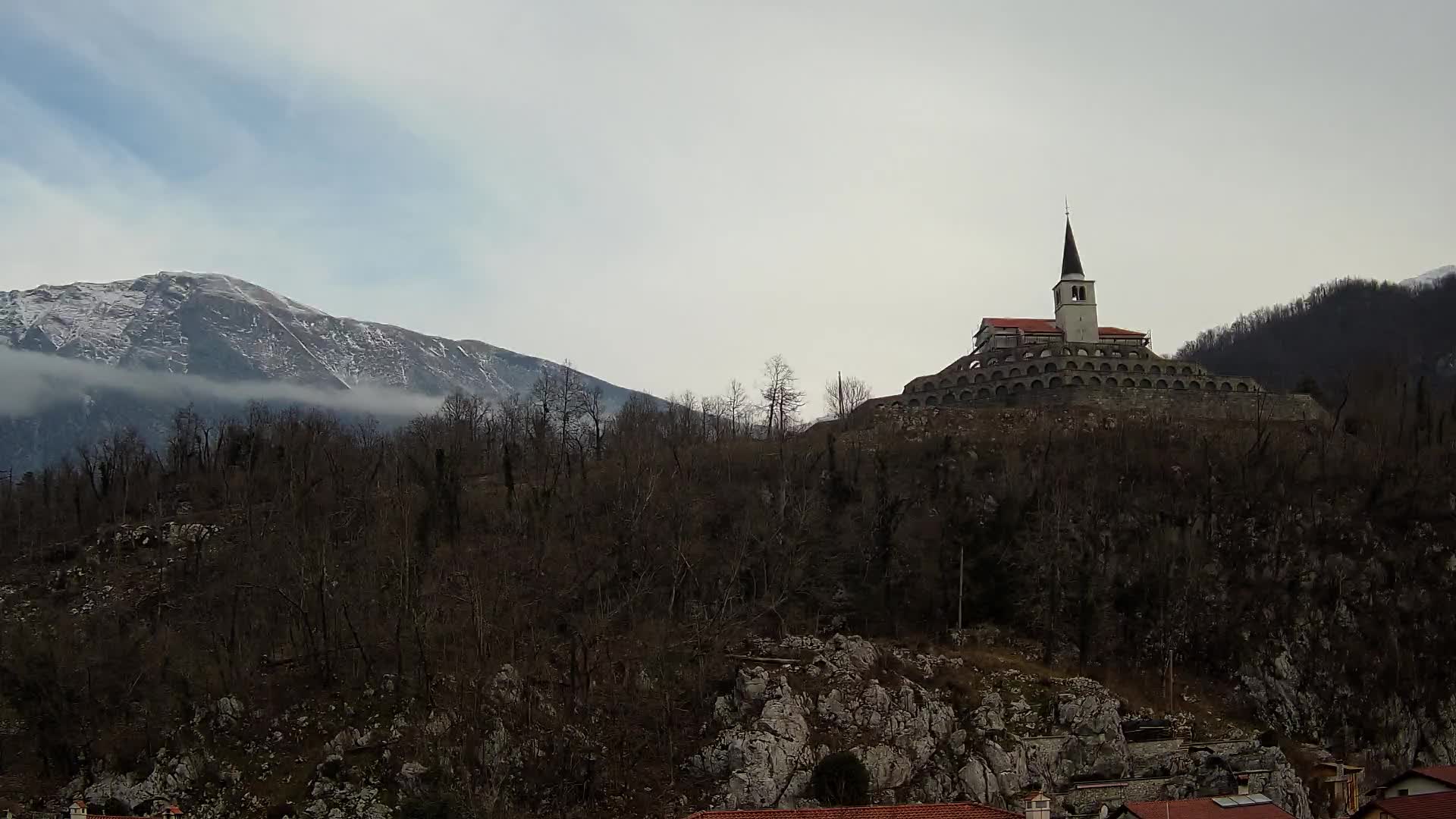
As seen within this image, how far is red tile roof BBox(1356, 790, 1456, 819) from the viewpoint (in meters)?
29.4

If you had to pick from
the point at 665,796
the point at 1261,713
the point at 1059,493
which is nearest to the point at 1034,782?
the point at 665,796

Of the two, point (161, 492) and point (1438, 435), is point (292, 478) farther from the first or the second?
point (1438, 435)

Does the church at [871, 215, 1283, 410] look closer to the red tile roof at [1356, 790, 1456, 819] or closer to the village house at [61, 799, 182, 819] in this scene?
the red tile roof at [1356, 790, 1456, 819]

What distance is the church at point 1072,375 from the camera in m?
77.0

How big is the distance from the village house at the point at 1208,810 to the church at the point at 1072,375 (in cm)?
4754

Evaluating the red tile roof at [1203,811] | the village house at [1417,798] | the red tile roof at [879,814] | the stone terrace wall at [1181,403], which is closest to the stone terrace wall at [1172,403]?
the stone terrace wall at [1181,403]

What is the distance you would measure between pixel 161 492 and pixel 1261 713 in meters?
71.5

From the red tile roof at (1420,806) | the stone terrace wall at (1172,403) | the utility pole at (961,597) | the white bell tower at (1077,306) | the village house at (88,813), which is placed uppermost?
the white bell tower at (1077,306)

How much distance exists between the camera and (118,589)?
6003 cm

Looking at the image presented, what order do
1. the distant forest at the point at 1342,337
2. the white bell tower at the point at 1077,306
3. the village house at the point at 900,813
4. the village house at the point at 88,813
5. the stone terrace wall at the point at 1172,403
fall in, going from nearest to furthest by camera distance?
the village house at the point at 900,813, the village house at the point at 88,813, the stone terrace wall at the point at 1172,403, the white bell tower at the point at 1077,306, the distant forest at the point at 1342,337

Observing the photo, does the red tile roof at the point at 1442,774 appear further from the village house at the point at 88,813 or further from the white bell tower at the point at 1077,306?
the white bell tower at the point at 1077,306

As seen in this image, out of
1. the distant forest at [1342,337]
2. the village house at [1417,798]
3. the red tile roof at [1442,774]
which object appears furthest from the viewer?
the distant forest at [1342,337]

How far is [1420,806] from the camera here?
30.1 meters

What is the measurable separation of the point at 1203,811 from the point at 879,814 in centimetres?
887
